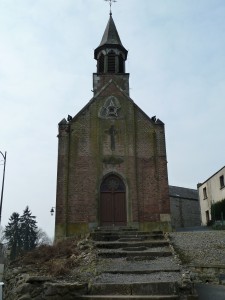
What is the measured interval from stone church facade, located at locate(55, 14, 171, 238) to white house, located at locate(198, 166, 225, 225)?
1523cm

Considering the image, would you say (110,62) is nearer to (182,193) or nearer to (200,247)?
(200,247)

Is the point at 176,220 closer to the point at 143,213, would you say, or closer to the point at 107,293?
the point at 143,213

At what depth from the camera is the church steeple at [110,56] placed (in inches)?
955

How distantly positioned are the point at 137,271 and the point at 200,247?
456 centimetres

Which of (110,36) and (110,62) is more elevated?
(110,36)

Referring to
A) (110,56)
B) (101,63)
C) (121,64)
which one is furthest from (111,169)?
(110,56)

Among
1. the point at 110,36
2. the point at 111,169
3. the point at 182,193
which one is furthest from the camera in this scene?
the point at 182,193

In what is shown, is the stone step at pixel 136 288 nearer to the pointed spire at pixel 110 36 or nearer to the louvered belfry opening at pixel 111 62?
the louvered belfry opening at pixel 111 62

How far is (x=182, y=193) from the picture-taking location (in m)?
46.2

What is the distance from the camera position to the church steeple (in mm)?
24266

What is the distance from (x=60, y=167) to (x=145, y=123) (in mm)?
6249

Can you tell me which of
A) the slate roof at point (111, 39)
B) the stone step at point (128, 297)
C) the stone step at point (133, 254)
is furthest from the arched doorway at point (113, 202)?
the stone step at point (128, 297)

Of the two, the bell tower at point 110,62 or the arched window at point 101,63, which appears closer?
the bell tower at point 110,62

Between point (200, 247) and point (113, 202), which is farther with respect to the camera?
point (113, 202)
